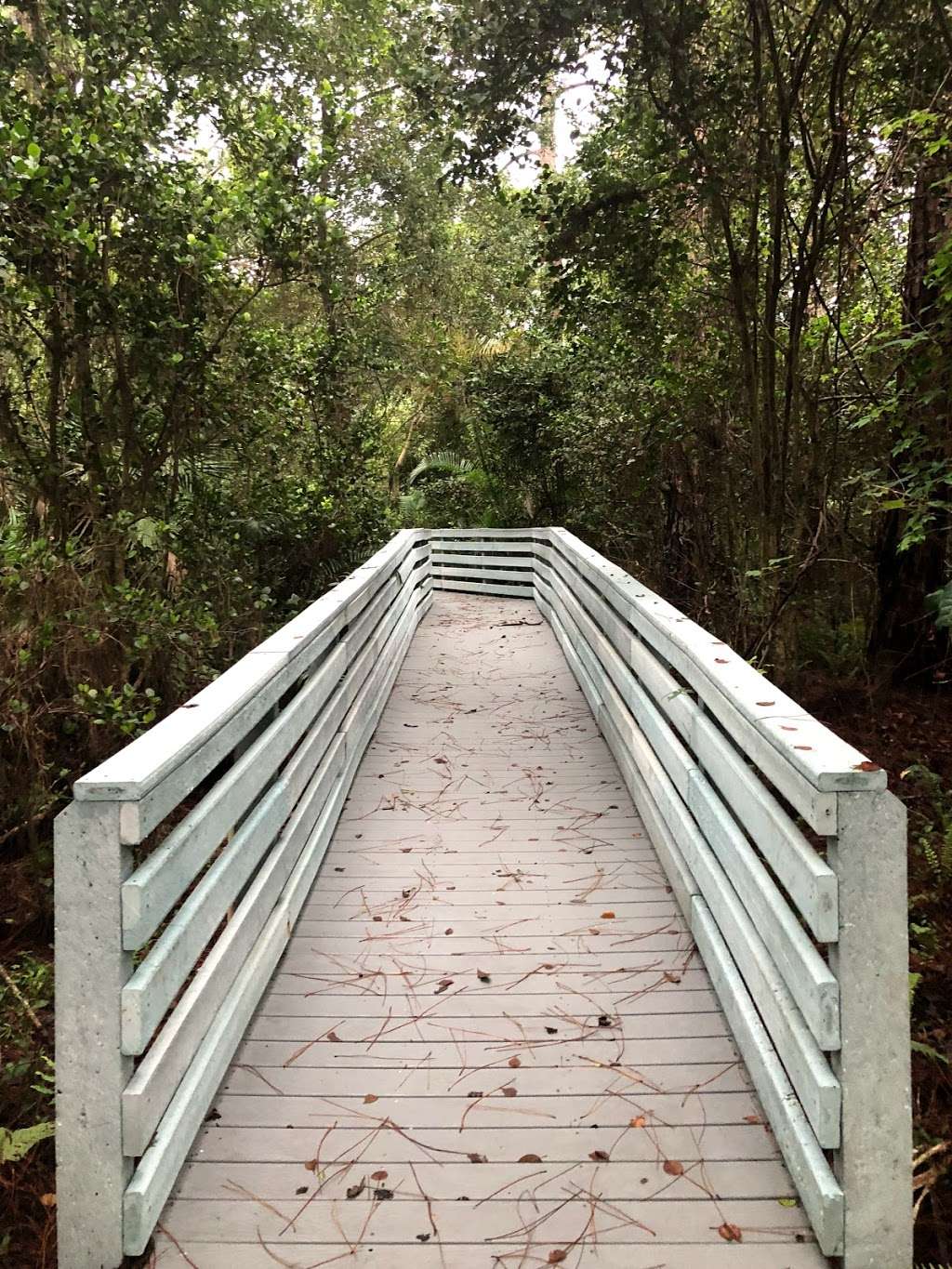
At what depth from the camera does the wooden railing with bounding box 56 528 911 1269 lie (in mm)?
2268

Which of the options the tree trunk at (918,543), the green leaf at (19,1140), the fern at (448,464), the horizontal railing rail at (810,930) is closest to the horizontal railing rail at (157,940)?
the green leaf at (19,1140)

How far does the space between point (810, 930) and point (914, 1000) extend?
5.08 feet

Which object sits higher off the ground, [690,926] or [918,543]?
[918,543]

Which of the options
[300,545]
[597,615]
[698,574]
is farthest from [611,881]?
[300,545]

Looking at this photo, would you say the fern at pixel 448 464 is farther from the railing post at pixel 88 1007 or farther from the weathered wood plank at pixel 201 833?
the railing post at pixel 88 1007

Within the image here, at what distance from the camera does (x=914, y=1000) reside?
413 cm

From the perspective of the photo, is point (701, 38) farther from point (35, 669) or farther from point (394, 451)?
point (394, 451)

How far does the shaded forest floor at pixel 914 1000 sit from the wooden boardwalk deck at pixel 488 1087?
0.57 m

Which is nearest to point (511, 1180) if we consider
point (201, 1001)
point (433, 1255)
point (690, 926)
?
point (433, 1255)

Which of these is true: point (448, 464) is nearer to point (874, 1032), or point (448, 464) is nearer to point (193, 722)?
point (193, 722)

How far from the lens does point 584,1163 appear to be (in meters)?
2.67

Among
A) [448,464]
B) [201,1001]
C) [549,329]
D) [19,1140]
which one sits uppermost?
[549,329]

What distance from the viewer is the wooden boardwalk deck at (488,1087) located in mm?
2420

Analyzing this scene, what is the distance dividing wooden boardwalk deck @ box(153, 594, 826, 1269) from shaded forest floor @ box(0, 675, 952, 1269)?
0.57 meters
